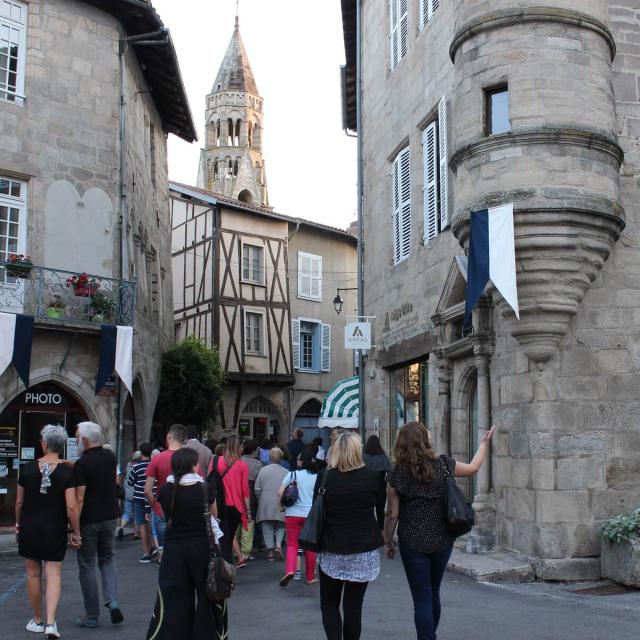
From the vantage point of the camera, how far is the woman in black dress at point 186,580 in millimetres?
5785

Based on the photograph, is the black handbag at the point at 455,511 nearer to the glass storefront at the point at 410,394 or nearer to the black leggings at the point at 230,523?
the black leggings at the point at 230,523

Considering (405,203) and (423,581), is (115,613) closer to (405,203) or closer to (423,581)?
(423,581)

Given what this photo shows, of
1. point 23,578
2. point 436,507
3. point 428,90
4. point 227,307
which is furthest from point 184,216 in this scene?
point 436,507

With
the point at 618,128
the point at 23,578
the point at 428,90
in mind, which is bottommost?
the point at 23,578

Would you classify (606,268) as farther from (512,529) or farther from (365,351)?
(365,351)

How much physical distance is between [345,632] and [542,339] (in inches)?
207

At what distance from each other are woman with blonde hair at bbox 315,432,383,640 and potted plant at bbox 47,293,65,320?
34.4 ft

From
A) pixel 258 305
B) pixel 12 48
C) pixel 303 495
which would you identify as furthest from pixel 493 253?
pixel 258 305

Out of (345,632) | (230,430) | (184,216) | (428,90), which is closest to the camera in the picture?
(345,632)

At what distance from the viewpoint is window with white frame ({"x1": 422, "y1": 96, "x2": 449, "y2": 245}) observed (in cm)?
1395

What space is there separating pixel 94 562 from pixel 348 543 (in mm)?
2723

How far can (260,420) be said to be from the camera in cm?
3262

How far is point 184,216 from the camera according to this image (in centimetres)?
3356

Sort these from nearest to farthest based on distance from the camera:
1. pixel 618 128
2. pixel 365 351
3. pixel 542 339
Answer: pixel 542 339 < pixel 618 128 < pixel 365 351
